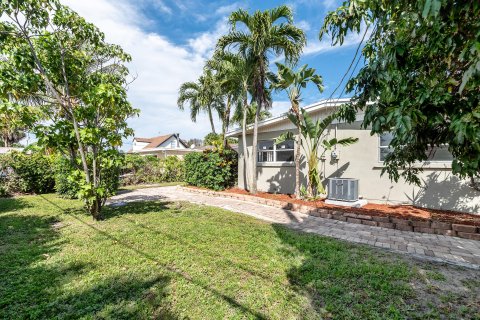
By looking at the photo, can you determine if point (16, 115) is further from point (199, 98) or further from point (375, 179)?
point (199, 98)

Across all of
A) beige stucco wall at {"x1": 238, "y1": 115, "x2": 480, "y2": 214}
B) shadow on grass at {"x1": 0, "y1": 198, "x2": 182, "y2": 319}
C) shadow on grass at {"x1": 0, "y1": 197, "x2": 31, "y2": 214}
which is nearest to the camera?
shadow on grass at {"x1": 0, "y1": 198, "x2": 182, "y2": 319}

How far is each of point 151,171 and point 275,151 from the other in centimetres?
1132

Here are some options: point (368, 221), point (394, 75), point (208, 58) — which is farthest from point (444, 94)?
point (208, 58)

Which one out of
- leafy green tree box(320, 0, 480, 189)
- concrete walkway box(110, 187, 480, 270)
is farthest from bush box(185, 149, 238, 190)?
leafy green tree box(320, 0, 480, 189)

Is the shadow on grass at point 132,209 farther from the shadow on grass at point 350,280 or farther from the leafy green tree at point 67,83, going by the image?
the shadow on grass at point 350,280

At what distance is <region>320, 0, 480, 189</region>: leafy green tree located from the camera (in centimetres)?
165

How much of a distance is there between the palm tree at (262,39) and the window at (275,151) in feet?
8.07

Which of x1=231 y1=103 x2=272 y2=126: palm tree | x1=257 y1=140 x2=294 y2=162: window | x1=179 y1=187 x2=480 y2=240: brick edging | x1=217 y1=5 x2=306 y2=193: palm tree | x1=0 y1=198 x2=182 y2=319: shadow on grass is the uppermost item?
x1=217 y1=5 x2=306 y2=193: palm tree

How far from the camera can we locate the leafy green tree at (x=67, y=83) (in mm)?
5691

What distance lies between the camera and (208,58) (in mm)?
15836

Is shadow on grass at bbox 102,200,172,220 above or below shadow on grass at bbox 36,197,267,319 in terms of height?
above

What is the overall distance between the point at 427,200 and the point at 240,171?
8.55 metres

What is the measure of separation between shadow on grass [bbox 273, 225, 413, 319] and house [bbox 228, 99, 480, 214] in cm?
283

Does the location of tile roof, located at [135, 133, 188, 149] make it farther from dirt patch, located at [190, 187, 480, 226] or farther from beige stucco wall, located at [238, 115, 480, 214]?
dirt patch, located at [190, 187, 480, 226]
